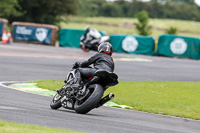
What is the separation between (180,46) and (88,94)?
82.7ft

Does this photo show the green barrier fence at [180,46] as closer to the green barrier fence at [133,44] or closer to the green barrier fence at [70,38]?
the green barrier fence at [133,44]

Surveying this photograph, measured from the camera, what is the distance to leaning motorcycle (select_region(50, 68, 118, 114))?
9.51m

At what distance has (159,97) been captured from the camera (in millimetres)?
14312

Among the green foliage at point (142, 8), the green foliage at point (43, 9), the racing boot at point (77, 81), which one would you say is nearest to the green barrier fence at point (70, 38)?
the green foliage at point (43, 9)

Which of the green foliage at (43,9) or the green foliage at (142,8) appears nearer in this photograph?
the green foliage at (43,9)

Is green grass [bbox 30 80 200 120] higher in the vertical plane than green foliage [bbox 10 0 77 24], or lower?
lower

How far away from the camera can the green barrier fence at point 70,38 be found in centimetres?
3750

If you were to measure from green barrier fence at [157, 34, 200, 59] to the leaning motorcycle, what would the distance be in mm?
24577

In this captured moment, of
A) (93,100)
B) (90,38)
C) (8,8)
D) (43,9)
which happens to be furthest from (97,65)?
(43,9)

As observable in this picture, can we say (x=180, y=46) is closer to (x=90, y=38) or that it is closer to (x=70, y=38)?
(x=90, y=38)

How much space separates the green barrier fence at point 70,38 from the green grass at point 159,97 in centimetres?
2007

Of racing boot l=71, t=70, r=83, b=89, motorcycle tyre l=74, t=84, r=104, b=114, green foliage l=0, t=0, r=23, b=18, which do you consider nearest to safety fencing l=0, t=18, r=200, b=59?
green foliage l=0, t=0, r=23, b=18

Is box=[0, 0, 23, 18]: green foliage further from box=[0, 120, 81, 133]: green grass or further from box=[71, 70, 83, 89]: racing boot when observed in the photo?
box=[0, 120, 81, 133]: green grass

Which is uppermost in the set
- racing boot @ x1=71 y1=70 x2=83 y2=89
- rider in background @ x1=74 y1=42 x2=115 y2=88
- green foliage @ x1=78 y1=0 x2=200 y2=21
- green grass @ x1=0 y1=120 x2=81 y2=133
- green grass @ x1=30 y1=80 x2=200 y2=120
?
green foliage @ x1=78 y1=0 x2=200 y2=21
